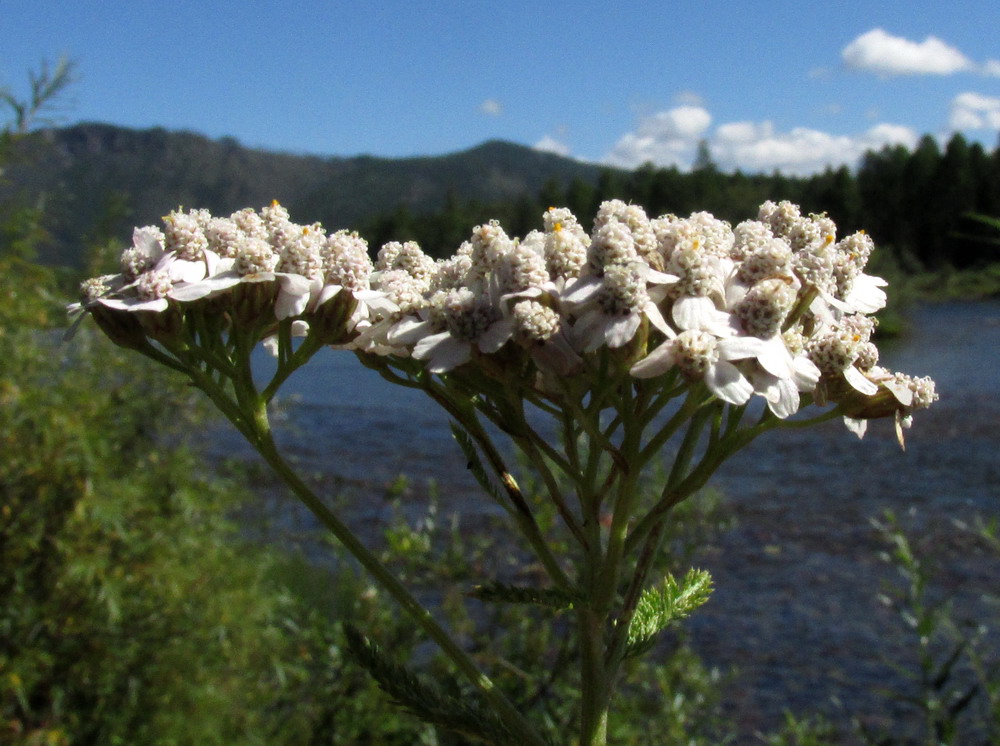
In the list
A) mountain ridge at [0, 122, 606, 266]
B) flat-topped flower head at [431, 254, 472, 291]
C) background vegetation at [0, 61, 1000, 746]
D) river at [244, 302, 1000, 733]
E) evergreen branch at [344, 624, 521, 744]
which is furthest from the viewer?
river at [244, 302, 1000, 733]

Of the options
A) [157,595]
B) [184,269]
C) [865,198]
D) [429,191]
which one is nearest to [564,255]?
A: [184,269]

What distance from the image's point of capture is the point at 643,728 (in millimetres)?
3674

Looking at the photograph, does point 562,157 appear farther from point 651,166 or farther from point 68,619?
point 68,619

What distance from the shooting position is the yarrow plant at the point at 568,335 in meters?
1.11

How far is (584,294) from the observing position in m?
1.10

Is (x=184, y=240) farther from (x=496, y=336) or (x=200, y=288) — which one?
(x=496, y=336)

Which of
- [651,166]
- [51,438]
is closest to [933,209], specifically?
[651,166]

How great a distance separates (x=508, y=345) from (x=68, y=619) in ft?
11.1

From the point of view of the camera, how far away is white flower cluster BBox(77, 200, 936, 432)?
43.2 inches

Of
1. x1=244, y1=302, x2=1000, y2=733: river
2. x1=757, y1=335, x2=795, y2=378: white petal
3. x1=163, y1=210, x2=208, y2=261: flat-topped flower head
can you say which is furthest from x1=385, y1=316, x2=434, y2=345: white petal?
x1=244, y1=302, x2=1000, y2=733: river

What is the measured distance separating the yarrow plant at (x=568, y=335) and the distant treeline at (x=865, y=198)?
3699 centimetres

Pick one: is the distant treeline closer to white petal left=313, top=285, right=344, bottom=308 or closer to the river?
the river

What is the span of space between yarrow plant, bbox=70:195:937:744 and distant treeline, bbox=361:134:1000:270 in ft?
121

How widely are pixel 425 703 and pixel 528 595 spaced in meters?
0.19
